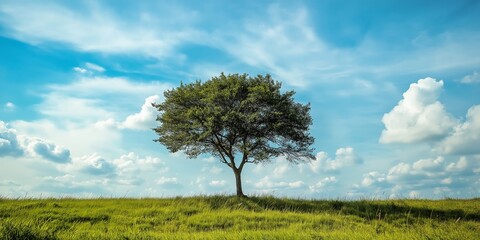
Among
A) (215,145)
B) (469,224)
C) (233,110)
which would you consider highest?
(233,110)

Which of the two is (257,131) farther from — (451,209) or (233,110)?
(451,209)

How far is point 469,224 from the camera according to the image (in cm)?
2525

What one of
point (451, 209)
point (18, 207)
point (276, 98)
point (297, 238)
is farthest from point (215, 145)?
point (297, 238)

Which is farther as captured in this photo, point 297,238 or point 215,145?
point 215,145

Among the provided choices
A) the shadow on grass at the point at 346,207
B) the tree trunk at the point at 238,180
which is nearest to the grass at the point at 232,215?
the shadow on grass at the point at 346,207

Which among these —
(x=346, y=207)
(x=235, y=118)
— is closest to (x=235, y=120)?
(x=235, y=118)

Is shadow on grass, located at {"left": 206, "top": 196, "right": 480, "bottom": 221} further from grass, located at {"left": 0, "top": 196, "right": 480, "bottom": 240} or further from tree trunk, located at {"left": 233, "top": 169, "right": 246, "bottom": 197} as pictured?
tree trunk, located at {"left": 233, "top": 169, "right": 246, "bottom": 197}

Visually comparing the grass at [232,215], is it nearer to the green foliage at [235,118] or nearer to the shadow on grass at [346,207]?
the shadow on grass at [346,207]

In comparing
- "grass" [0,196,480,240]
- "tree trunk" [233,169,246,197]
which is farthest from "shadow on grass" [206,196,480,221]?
"tree trunk" [233,169,246,197]

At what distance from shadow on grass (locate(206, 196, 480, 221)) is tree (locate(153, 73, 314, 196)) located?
389 cm

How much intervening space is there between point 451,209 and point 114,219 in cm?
2516

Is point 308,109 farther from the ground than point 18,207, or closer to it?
farther from the ground

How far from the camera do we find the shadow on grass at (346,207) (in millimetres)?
28547

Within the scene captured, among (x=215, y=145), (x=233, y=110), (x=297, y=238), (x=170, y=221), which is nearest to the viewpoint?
(x=297, y=238)
